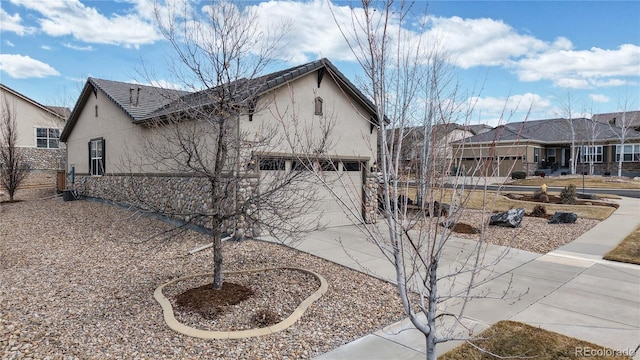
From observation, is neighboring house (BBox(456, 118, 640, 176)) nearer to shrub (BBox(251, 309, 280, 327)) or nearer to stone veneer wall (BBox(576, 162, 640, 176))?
stone veneer wall (BBox(576, 162, 640, 176))

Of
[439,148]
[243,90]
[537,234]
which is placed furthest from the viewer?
[537,234]

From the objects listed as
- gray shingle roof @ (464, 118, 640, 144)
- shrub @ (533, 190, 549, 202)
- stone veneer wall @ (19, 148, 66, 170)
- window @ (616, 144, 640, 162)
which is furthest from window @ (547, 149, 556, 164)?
stone veneer wall @ (19, 148, 66, 170)

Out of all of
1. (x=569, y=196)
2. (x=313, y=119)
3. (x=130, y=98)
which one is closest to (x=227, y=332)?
(x=313, y=119)

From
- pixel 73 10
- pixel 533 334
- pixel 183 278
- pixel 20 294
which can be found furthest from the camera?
pixel 73 10

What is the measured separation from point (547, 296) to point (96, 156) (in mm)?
18012

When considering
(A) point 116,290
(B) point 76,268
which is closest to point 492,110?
(A) point 116,290

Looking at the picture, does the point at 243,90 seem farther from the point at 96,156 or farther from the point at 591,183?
the point at 591,183

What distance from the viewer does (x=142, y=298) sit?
5453 millimetres

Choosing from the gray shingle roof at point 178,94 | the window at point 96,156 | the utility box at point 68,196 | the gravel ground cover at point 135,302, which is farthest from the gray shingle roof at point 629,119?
the utility box at point 68,196

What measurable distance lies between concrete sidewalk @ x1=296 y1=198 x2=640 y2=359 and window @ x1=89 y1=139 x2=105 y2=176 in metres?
11.9

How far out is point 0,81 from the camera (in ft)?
83.9

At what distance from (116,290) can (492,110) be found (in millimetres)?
5789

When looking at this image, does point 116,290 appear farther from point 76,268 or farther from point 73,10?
point 73,10

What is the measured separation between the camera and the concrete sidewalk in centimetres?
418
